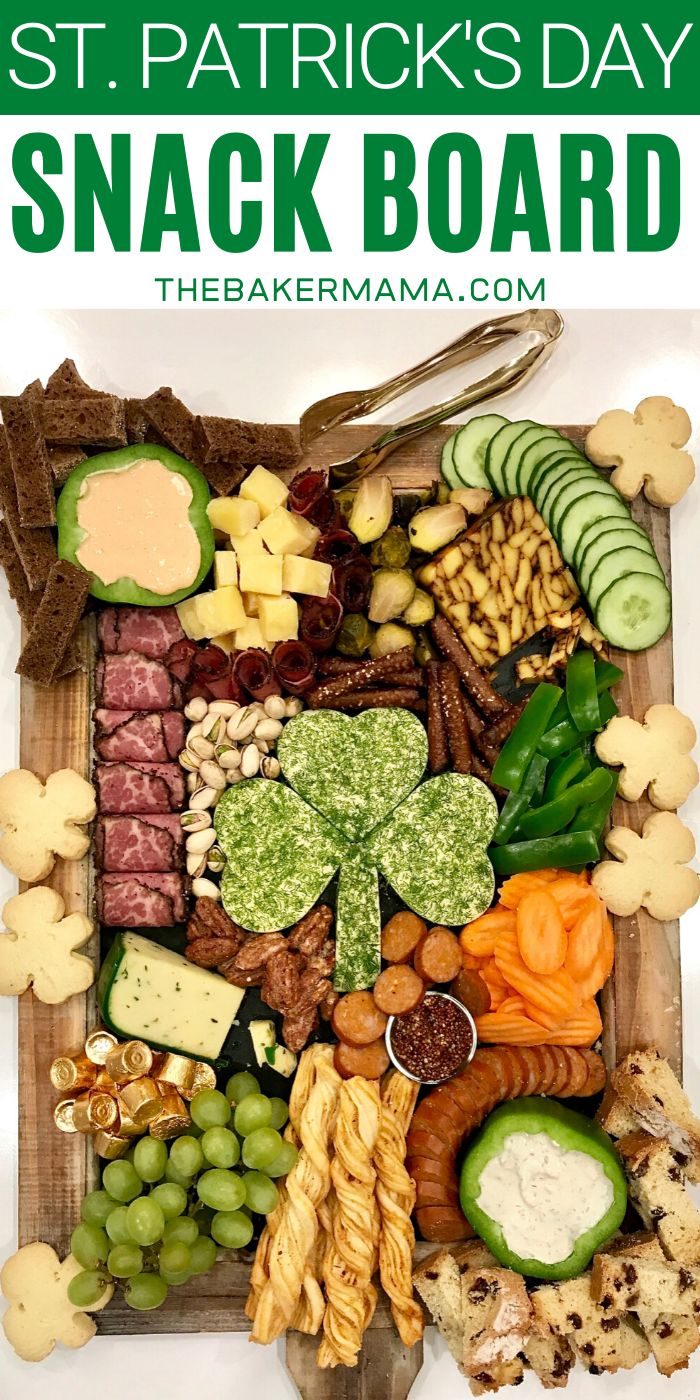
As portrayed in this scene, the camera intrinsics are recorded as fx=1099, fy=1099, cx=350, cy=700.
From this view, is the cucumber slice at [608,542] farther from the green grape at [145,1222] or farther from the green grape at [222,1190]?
the green grape at [145,1222]

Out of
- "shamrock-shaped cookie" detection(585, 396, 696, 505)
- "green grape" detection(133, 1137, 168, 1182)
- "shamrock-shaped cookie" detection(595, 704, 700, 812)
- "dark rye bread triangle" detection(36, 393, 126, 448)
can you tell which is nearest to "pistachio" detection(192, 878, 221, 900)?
"green grape" detection(133, 1137, 168, 1182)

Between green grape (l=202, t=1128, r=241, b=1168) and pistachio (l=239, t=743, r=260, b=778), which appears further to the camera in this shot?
pistachio (l=239, t=743, r=260, b=778)

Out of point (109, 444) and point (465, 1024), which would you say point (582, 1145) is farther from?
point (109, 444)


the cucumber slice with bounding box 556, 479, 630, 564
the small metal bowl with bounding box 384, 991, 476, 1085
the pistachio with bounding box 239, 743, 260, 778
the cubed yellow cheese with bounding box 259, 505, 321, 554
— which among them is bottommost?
the small metal bowl with bounding box 384, 991, 476, 1085

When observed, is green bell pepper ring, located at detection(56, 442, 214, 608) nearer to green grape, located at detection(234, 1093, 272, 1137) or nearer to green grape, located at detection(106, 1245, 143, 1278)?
green grape, located at detection(234, 1093, 272, 1137)

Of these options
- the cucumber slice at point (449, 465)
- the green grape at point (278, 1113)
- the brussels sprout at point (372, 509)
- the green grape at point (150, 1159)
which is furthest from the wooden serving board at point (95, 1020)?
the green grape at point (278, 1113)

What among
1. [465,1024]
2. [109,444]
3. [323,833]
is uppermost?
[109,444]

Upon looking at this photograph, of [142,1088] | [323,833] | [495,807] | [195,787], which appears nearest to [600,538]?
[495,807]
